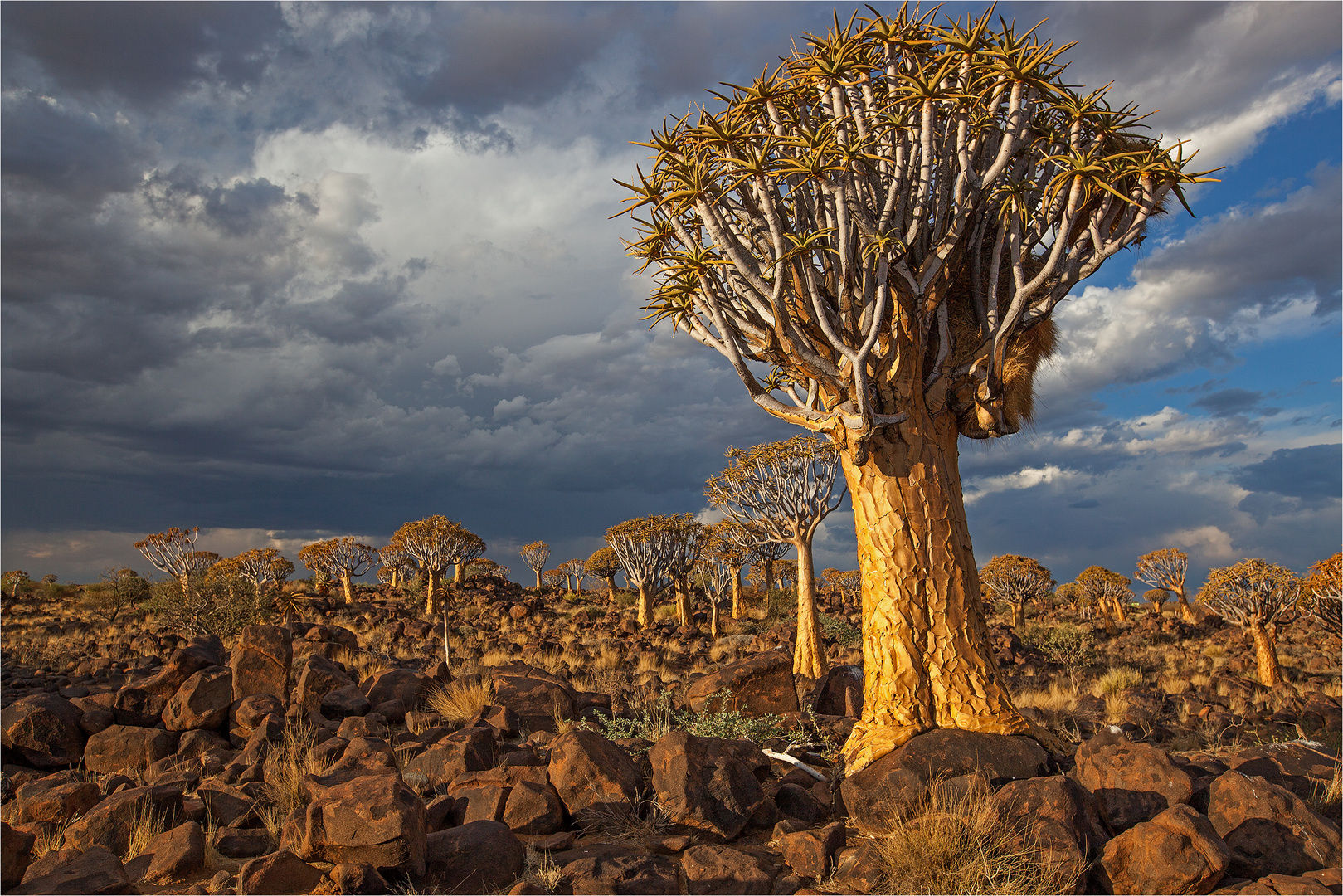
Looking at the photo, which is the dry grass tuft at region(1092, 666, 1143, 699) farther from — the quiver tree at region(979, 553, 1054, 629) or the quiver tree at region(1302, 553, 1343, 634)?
the quiver tree at region(979, 553, 1054, 629)

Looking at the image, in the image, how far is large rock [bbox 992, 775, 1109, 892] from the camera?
4152 millimetres

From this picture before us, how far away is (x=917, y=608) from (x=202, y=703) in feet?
26.4

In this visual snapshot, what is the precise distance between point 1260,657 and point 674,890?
19743 mm

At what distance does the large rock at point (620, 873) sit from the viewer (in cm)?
425

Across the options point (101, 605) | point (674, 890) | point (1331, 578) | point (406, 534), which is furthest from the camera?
point (406, 534)

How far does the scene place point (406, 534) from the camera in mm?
32625

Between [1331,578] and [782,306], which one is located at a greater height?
[782,306]

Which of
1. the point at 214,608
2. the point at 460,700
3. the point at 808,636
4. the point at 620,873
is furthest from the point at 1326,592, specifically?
the point at 214,608

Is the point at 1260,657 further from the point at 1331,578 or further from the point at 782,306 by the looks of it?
the point at 782,306

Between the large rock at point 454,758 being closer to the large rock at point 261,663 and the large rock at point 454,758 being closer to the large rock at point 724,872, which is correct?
the large rock at point 724,872

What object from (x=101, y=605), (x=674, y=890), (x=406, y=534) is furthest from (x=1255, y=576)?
(x=101, y=605)

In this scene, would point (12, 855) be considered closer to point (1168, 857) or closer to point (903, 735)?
point (903, 735)

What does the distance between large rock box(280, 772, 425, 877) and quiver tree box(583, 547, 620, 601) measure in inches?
1380

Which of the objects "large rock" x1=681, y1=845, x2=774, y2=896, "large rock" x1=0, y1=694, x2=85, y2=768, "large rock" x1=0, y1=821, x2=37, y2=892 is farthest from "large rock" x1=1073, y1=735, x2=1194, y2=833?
"large rock" x1=0, y1=694, x2=85, y2=768
